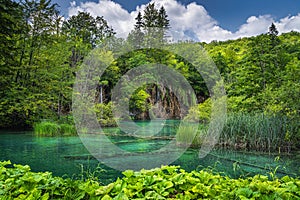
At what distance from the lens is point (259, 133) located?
5.21 m

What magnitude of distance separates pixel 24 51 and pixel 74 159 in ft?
21.9

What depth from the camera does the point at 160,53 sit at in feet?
46.8

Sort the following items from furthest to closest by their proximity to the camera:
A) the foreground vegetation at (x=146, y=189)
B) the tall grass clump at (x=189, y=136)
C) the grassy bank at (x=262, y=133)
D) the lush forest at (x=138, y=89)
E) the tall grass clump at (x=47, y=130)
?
the tall grass clump at (x=47, y=130) → the tall grass clump at (x=189, y=136) → the lush forest at (x=138, y=89) → the grassy bank at (x=262, y=133) → the foreground vegetation at (x=146, y=189)

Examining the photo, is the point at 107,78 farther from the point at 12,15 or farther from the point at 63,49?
the point at 12,15

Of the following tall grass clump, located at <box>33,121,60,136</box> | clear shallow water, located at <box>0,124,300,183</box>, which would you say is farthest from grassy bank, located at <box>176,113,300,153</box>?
tall grass clump, located at <box>33,121,60,136</box>

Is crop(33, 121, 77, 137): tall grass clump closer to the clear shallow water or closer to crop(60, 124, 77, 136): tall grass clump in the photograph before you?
crop(60, 124, 77, 136): tall grass clump

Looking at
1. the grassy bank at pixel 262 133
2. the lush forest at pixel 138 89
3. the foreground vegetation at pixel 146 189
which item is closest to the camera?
the foreground vegetation at pixel 146 189

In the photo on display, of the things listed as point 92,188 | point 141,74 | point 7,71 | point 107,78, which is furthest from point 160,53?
point 92,188

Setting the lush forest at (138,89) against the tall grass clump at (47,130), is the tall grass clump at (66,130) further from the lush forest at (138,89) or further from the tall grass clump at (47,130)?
the lush forest at (138,89)

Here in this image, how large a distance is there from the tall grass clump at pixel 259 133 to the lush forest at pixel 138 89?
2cm

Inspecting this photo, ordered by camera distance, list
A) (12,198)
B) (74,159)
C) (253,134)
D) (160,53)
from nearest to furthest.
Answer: (12,198), (74,159), (253,134), (160,53)

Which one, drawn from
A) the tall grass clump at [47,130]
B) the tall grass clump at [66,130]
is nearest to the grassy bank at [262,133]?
the tall grass clump at [66,130]

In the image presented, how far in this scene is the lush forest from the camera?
5516 millimetres

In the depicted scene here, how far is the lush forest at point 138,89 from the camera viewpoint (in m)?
5.52
